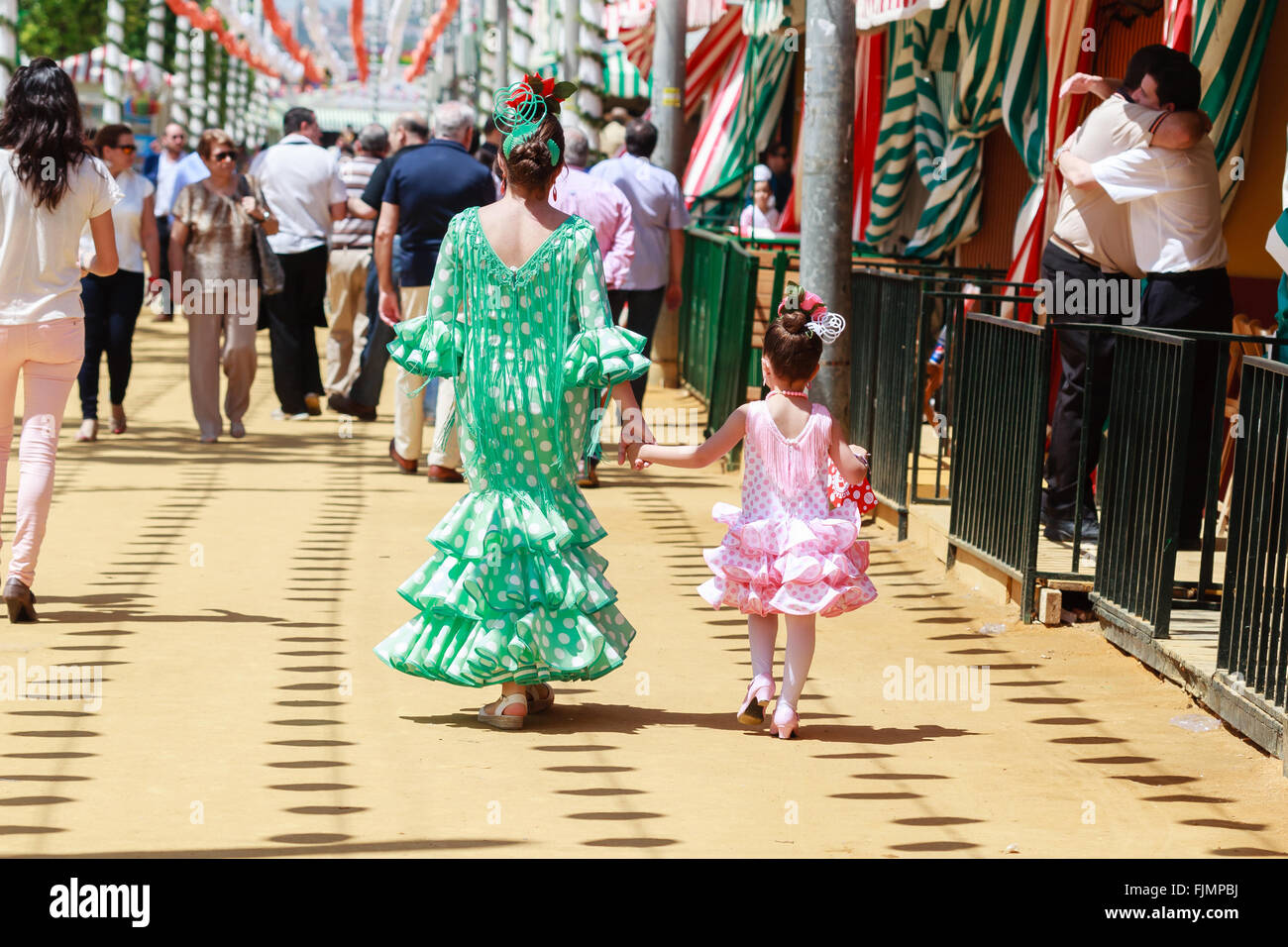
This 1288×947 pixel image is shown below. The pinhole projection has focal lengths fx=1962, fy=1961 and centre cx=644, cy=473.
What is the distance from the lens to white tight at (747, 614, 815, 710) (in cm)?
592

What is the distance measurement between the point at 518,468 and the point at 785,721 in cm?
113

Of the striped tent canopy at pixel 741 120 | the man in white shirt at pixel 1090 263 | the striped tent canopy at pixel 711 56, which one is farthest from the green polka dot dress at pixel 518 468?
the striped tent canopy at pixel 711 56

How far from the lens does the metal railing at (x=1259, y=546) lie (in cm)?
572

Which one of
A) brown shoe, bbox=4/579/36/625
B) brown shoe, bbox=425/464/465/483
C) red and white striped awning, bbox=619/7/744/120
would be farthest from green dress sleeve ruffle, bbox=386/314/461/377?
red and white striped awning, bbox=619/7/744/120

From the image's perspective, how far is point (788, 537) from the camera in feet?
19.4

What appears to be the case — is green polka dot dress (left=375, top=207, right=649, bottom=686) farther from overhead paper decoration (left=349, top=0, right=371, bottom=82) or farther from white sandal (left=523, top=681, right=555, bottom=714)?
overhead paper decoration (left=349, top=0, right=371, bottom=82)

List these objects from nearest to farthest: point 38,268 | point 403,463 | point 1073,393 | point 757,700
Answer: point 757,700 → point 38,268 → point 1073,393 → point 403,463

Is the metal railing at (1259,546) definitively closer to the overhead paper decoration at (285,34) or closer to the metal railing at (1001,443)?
the metal railing at (1001,443)

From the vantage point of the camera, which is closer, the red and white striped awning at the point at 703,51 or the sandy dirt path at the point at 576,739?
the sandy dirt path at the point at 576,739

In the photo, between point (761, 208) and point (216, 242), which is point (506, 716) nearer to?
point (216, 242)

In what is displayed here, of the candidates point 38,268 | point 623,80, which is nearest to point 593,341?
point 38,268

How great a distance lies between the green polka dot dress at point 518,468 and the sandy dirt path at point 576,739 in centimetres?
29

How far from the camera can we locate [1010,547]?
315 inches

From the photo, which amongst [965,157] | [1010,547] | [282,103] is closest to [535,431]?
[1010,547]
